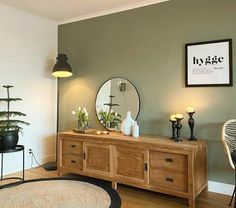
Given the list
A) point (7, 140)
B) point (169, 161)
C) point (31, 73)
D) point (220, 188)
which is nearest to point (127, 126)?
point (169, 161)

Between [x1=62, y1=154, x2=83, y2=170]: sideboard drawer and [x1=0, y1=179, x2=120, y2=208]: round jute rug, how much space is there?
25 cm

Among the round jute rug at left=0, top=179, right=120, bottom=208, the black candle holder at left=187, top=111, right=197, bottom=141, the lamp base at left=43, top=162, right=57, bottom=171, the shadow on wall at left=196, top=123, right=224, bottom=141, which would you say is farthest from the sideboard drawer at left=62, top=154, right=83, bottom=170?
the shadow on wall at left=196, top=123, right=224, bottom=141

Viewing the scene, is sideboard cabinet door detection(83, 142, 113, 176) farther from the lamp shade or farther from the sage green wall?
the lamp shade

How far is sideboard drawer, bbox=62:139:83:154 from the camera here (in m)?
3.50

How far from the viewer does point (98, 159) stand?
3.31 m

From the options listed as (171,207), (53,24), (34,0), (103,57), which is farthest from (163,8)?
(171,207)

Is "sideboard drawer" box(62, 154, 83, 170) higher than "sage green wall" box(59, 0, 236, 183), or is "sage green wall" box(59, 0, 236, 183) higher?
"sage green wall" box(59, 0, 236, 183)

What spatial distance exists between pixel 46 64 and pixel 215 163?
301cm

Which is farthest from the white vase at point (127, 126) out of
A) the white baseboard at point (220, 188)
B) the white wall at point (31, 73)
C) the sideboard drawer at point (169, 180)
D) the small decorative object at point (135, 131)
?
the white wall at point (31, 73)

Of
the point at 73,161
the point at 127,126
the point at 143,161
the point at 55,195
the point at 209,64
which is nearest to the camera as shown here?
the point at 55,195

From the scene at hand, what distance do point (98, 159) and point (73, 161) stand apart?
0.46m

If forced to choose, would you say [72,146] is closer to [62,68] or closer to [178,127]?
[62,68]

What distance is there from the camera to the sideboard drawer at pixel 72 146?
11.5 feet

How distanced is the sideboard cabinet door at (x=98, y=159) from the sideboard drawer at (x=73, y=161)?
0.33 ft
